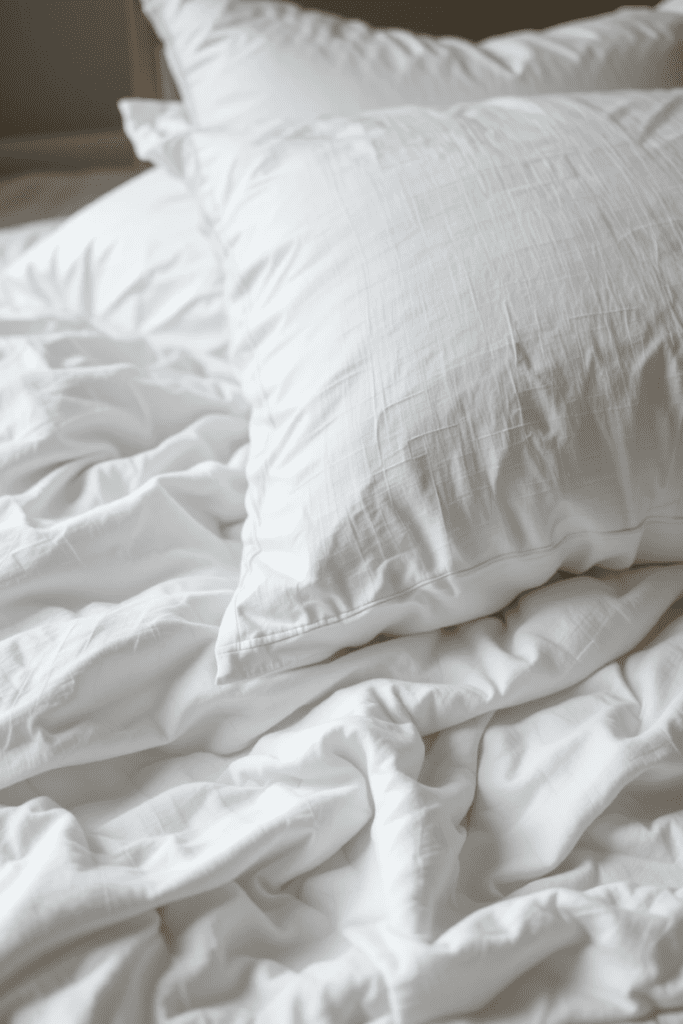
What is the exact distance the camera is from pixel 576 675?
587 millimetres

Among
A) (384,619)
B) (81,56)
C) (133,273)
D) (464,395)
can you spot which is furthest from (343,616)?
(81,56)

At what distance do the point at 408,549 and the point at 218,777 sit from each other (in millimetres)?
199

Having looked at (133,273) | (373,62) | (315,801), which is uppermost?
(373,62)

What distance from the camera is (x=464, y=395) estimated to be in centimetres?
56

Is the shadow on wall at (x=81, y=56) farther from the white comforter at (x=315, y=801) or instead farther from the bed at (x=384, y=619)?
the white comforter at (x=315, y=801)

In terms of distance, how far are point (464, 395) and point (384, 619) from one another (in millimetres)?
163

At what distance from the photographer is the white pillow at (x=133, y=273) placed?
96 centimetres

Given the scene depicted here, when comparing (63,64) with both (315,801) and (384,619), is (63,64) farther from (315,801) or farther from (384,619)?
(315,801)

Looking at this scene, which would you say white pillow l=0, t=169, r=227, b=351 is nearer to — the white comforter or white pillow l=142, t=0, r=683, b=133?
white pillow l=142, t=0, r=683, b=133

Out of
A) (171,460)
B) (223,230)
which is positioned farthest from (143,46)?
(171,460)

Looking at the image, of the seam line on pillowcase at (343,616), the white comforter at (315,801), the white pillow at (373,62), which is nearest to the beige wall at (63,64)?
the white pillow at (373,62)

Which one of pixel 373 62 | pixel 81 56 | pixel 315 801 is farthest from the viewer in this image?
pixel 81 56

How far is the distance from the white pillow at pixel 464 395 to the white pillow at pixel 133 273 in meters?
0.33

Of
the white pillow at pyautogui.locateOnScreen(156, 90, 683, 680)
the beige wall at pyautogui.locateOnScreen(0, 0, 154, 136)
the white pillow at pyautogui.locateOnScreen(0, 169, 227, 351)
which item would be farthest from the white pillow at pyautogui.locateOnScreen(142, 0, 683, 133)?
the beige wall at pyautogui.locateOnScreen(0, 0, 154, 136)
